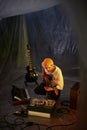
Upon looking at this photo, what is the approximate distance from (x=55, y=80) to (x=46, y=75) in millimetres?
141

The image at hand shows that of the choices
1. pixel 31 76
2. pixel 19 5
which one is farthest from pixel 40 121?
pixel 19 5

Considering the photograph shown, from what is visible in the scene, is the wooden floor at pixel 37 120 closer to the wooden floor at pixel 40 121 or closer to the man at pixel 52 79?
the wooden floor at pixel 40 121

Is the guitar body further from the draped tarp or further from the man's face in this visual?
the draped tarp

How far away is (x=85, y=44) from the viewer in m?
1.45

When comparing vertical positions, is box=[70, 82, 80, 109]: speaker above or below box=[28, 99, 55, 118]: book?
above

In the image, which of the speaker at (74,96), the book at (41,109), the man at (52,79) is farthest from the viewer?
the man at (52,79)

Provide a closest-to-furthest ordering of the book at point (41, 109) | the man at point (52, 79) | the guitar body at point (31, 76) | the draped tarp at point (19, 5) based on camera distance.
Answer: the draped tarp at point (19, 5) → the book at point (41, 109) → the man at point (52, 79) → the guitar body at point (31, 76)

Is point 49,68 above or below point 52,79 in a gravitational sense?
above

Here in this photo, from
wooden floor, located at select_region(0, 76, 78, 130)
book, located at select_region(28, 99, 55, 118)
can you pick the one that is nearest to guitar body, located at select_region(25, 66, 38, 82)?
wooden floor, located at select_region(0, 76, 78, 130)

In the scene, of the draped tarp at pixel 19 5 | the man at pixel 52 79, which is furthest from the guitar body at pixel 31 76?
the draped tarp at pixel 19 5

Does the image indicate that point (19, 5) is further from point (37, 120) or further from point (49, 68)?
point (37, 120)

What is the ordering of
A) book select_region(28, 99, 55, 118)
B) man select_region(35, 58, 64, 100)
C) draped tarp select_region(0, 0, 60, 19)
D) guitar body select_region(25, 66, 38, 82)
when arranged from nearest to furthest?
draped tarp select_region(0, 0, 60, 19) → book select_region(28, 99, 55, 118) → man select_region(35, 58, 64, 100) → guitar body select_region(25, 66, 38, 82)

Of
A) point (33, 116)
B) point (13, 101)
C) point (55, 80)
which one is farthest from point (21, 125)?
point (55, 80)

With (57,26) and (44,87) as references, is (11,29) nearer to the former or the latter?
(57,26)
